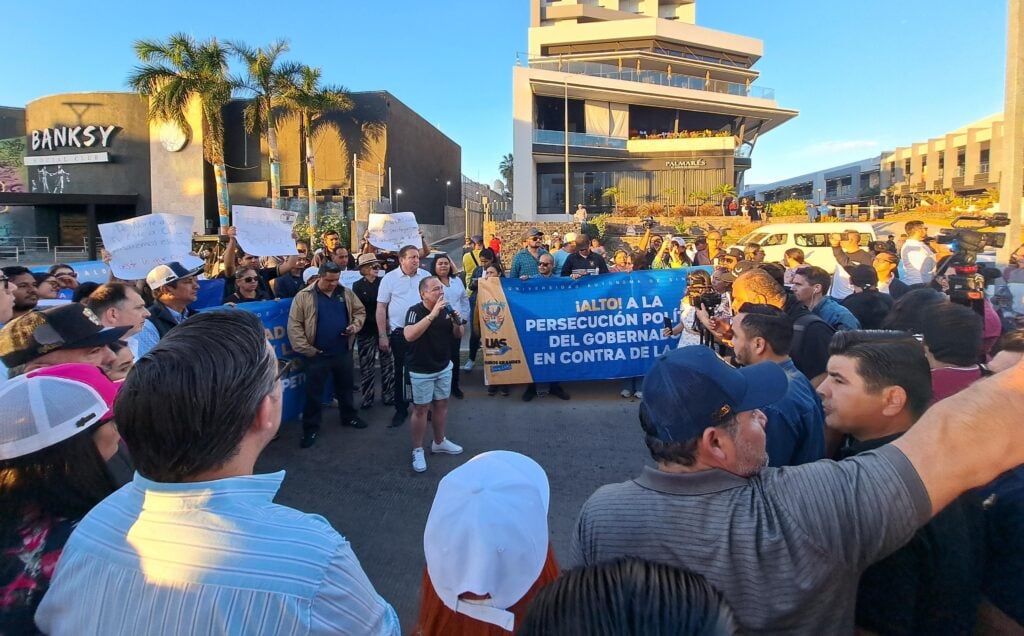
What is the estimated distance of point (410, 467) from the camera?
16.7ft

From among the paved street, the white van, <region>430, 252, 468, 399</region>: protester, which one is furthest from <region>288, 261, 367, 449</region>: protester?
the white van

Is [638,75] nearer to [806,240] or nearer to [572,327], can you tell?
[806,240]

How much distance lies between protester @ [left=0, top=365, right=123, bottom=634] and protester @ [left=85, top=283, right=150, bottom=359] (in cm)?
217

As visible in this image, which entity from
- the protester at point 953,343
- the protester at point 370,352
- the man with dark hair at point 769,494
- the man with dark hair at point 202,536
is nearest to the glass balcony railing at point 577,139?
the protester at point 370,352

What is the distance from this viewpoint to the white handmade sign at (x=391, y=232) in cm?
786

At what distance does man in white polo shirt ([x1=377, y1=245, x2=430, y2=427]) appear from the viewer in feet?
20.3

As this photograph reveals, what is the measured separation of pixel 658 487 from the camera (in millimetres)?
1449

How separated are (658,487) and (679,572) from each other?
517 mm

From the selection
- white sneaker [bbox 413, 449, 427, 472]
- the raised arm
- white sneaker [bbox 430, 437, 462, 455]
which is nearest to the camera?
the raised arm

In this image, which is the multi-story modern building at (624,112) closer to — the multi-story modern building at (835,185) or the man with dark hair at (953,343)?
the multi-story modern building at (835,185)

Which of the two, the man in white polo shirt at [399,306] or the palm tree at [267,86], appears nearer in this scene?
the man in white polo shirt at [399,306]

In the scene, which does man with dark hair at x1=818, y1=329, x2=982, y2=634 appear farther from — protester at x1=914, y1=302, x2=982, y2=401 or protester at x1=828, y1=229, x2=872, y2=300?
protester at x1=828, y1=229, x2=872, y2=300

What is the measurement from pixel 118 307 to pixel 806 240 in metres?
17.2

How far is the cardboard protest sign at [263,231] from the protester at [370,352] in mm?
1048
